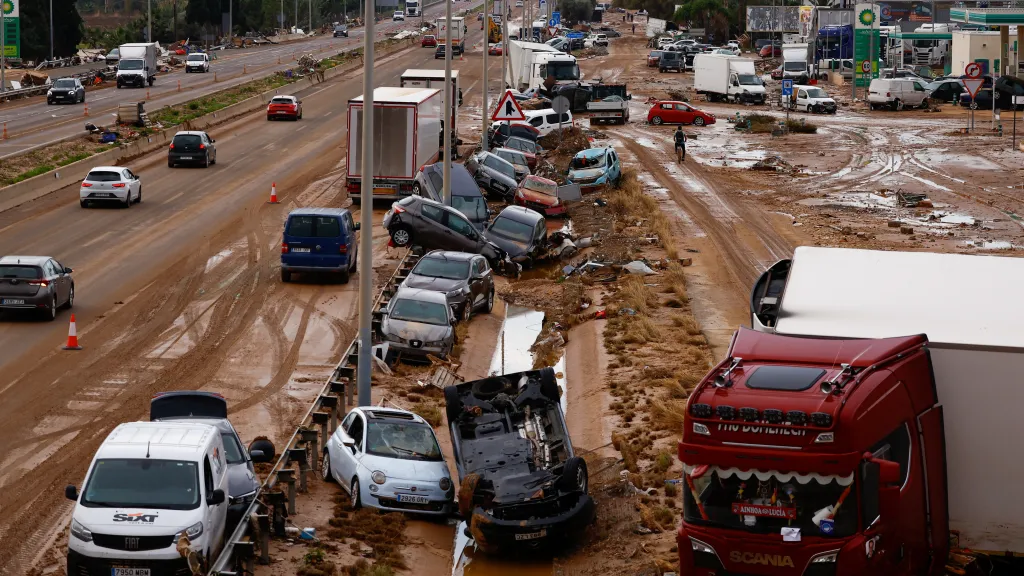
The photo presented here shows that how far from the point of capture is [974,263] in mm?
15594

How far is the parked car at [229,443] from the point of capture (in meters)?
16.6

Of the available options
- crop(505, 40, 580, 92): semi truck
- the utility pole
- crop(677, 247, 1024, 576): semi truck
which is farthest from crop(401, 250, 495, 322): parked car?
crop(505, 40, 580, 92): semi truck

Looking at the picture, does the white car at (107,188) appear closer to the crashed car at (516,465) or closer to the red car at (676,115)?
the crashed car at (516,465)

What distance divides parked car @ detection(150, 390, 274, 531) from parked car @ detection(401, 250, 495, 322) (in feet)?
33.5

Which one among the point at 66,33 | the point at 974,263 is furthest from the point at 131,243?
the point at 66,33

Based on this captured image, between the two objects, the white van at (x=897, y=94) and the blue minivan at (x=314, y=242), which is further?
the white van at (x=897, y=94)

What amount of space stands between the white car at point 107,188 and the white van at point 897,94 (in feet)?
162

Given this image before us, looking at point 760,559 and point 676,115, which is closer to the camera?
point 760,559

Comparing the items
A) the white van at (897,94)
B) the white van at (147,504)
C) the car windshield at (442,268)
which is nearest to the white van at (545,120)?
the white van at (897,94)

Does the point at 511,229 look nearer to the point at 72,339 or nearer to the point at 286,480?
the point at 72,339

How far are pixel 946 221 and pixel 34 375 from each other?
28.7 metres

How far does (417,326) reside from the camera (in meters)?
26.6

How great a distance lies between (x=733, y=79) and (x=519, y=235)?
4948 cm

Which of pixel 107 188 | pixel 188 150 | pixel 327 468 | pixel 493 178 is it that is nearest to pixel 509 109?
pixel 493 178
